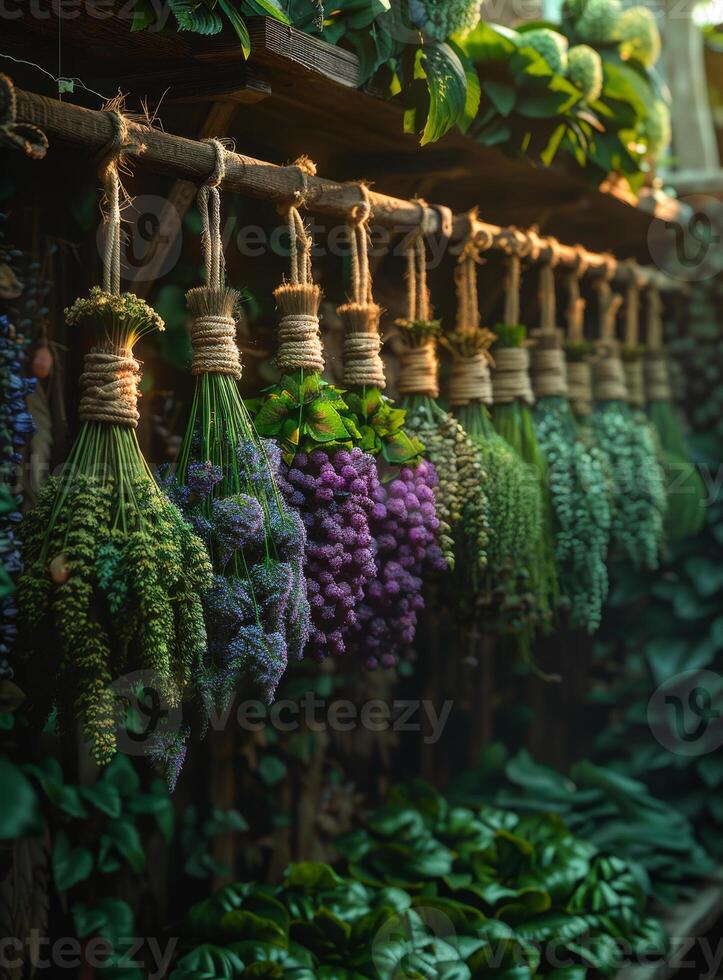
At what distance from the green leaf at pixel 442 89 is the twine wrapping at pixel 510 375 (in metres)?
0.54

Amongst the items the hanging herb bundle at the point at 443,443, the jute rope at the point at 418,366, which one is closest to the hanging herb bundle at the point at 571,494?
the hanging herb bundle at the point at 443,443

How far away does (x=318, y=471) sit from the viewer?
175 centimetres

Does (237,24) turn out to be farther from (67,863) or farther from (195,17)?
(67,863)

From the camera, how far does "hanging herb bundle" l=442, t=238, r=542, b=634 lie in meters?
2.14

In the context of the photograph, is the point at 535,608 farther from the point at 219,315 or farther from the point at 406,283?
the point at 219,315

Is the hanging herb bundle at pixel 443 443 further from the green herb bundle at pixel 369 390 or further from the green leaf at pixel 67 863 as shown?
the green leaf at pixel 67 863

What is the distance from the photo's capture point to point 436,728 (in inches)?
123

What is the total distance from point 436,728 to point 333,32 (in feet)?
6.39

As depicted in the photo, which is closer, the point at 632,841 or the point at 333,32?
the point at 333,32

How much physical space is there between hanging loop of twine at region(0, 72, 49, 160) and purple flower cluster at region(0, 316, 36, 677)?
26cm

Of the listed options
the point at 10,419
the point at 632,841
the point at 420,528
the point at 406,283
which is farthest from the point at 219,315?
the point at 632,841

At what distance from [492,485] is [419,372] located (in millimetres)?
259

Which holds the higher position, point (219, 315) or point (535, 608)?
point (219, 315)

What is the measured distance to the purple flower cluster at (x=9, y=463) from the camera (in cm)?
141
